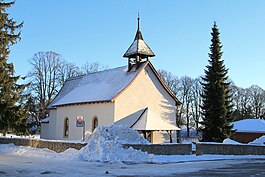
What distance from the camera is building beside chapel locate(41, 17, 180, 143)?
1113 inches

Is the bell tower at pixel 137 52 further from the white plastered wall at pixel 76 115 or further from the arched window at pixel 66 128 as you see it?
the arched window at pixel 66 128

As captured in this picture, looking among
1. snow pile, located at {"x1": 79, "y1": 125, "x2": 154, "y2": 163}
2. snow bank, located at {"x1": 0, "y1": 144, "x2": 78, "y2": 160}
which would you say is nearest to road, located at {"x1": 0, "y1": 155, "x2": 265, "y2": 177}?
snow pile, located at {"x1": 79, "y1": 125, "x2": 154, "y2": 163}

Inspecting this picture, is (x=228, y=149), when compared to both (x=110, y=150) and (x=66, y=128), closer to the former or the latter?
(x=110, y=150)

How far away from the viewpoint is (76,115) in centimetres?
3200

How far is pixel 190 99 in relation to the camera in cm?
6706

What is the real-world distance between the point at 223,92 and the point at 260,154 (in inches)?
374

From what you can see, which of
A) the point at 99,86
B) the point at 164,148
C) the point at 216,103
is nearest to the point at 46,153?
the point at 164,148

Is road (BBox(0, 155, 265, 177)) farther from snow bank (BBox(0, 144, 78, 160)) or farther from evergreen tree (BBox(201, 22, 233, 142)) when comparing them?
evergreen tree (BBox(201, 22, 233, 142))

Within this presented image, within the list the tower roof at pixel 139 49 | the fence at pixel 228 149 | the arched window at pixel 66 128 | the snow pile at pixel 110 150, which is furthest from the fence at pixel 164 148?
the arched window at pixel 66 128

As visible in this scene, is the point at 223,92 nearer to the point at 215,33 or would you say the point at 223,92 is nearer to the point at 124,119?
the point at 215,33

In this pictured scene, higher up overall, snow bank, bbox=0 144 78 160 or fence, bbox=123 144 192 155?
fence, bbox=123 144 192 155

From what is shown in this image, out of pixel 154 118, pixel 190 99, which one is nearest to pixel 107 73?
pixel 154 118

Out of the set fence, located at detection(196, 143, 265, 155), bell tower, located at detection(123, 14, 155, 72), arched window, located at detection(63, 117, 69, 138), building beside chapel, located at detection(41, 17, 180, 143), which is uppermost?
bell tower, located at detection(123, 14, 155, 72)

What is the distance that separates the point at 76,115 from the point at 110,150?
14.3 m
